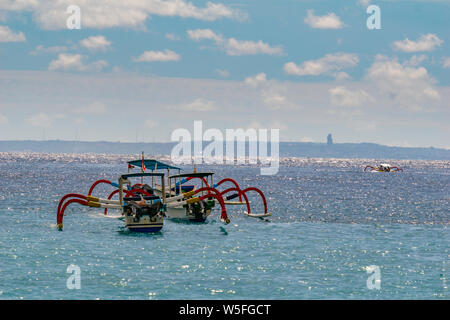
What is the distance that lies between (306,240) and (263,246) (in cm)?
455

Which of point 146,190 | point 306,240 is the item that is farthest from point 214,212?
point 306,240

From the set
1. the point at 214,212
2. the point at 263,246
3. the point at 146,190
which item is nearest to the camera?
the point at 263,246

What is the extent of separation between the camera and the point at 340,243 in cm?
4103

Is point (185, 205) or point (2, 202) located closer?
point (185, 205)

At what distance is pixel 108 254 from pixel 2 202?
40221mm

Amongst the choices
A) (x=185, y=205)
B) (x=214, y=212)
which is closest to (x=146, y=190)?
(x=185, y=205)

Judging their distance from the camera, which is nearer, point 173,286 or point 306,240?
point 173,286

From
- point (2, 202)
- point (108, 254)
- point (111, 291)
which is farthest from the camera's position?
point (2, 202)
